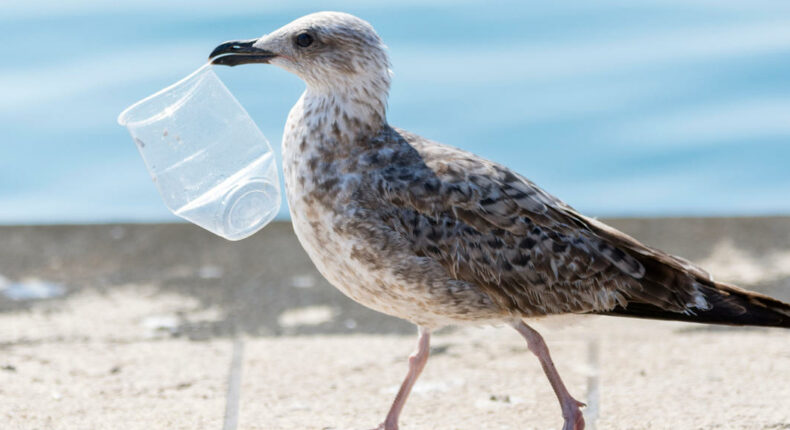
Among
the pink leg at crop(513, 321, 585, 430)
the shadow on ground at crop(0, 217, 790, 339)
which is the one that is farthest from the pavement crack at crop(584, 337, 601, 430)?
the shadow on ground at crop(0, 217, 790, 339)

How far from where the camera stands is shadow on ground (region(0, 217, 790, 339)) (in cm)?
734

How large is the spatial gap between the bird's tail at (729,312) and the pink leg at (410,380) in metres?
0.92

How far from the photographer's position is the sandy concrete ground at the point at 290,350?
17.8ft

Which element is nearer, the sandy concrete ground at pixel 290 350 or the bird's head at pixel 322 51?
the bird's head at pixel 322 51

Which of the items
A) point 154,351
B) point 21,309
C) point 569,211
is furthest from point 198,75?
point 21,309

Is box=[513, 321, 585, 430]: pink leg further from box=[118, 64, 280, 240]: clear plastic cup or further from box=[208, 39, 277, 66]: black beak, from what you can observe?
box=[208, 39, 277, 66]: black beak

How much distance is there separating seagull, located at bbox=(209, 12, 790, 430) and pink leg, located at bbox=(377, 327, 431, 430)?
30cm

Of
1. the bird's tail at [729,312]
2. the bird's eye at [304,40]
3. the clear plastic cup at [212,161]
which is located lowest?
the bird's tail at [729,312]

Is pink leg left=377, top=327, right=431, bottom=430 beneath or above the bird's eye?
beneath

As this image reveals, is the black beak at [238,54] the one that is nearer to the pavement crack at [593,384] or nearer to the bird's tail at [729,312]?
the bird's tail at [729,312]

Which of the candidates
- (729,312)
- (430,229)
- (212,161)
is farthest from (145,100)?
(729,312)

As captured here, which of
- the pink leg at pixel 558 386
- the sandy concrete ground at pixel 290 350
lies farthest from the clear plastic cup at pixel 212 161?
the pink leg at pixel 558 386

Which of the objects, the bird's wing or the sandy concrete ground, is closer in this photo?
the bird's wing

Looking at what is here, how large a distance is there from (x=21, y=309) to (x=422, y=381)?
3242 millimetres
